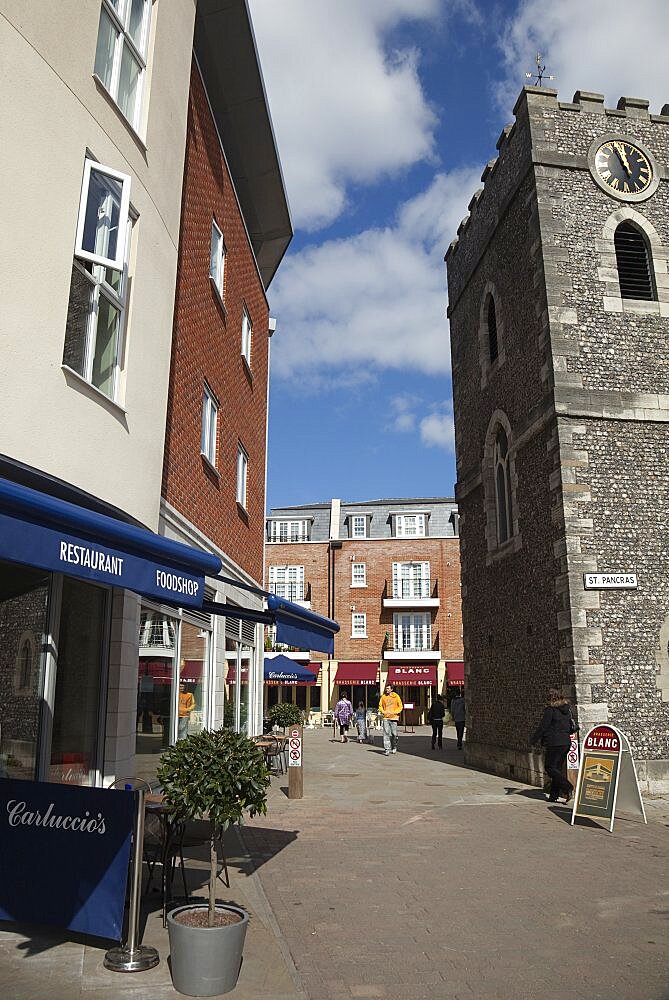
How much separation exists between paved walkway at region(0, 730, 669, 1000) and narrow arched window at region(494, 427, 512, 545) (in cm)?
728

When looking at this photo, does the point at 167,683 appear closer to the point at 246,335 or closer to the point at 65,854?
the point at 65,854

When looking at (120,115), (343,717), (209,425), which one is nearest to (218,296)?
(209,425)

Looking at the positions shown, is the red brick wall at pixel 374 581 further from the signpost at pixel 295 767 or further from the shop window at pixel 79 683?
the shop window at pixel 79 683

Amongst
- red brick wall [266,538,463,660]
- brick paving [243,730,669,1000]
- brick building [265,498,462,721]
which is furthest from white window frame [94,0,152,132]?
red brick wall [266,538,463,660]

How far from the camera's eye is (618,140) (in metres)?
16.1

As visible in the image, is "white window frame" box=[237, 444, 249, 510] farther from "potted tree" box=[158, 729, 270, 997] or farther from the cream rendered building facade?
"potted tree" box=[158, 729, 270, 997]

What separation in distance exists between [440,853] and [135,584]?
18.1 feet

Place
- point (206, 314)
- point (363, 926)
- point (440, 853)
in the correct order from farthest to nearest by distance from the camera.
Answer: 1. point (206, 314)
2. point (440, 853)
3. point (363, 926)

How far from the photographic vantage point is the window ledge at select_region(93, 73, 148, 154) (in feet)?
24.1

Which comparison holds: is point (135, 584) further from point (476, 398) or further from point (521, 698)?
point (476, 398)

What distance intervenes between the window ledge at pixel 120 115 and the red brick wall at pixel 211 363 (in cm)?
243

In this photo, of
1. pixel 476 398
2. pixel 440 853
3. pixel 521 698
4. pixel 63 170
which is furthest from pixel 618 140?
pixel 440 853

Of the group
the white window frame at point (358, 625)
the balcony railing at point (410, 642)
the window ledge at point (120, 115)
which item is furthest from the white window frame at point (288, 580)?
the window ledge at point (120, 115)

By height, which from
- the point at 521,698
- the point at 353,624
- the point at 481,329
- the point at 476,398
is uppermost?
the point at 481,329
